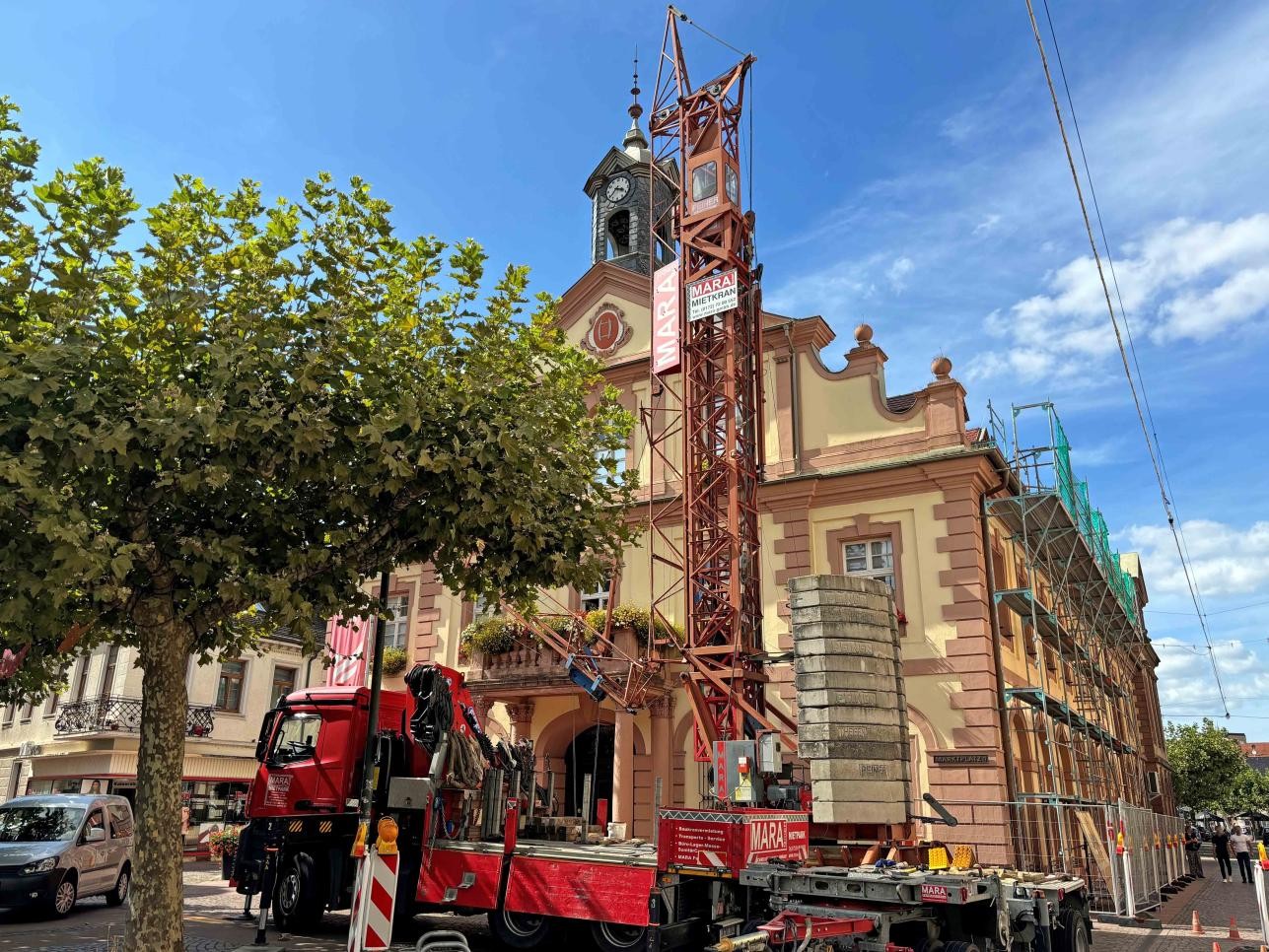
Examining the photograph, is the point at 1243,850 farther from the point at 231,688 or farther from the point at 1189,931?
the point at 231,688

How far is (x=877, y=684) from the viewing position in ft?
43.9

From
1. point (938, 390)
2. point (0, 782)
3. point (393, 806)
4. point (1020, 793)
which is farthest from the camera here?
point (0, 782)

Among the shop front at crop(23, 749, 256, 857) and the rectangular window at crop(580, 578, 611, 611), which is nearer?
the rectangular window at crop(580, 578, 611, 611)

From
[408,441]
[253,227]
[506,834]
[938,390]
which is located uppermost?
[938,390]

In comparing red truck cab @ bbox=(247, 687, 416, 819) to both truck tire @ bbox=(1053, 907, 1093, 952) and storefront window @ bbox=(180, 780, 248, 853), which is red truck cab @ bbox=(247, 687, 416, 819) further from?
storefront window @ bbox=(180, 780, 248, 853)

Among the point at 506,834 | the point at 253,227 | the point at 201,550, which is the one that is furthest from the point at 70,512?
the point at 506,834

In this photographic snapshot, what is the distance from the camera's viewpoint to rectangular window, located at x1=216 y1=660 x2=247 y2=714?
109 ft

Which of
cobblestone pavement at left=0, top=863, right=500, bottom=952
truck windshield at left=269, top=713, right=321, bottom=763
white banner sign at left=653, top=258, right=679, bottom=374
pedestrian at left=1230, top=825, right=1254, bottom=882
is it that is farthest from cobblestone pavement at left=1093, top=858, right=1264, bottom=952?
white banner sign at left=653, top=258, right=679, bottom=374

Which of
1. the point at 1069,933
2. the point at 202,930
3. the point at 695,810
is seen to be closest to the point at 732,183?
the point at 695,810

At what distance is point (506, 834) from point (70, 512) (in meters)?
6.71

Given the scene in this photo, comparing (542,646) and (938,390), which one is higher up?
(938,390)

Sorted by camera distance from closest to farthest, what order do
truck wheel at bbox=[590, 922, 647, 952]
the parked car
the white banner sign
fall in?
truck wheel at bbox=[590, 922, 647, 952], the parked car, the white banner sign

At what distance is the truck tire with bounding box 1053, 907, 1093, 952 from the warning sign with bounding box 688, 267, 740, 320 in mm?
13334

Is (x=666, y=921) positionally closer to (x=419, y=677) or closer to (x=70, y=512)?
(x=419, y=677)
